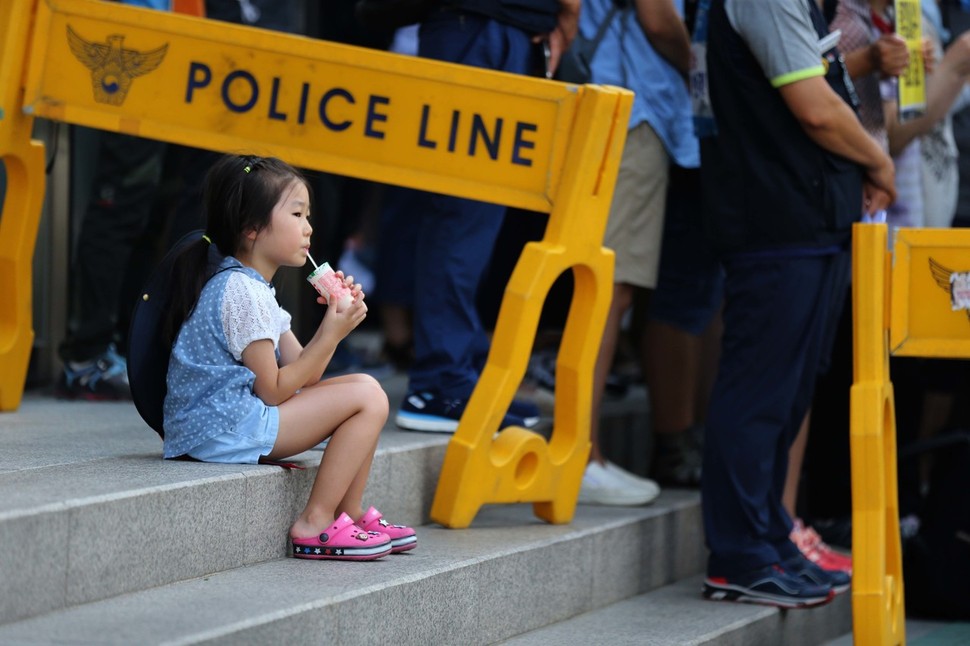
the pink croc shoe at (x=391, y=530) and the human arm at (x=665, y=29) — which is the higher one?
the human arm at (x=665, y=29)

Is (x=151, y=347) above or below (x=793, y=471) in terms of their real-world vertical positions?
above

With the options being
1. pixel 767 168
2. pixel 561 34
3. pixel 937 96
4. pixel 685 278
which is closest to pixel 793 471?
pixel 685 278

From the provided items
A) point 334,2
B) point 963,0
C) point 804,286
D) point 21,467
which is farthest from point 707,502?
point 334,2

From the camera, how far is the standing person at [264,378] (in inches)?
134

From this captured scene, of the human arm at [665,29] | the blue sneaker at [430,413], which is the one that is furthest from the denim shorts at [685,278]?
the blue sneaker at [430,413]

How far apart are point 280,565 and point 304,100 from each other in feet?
4.54

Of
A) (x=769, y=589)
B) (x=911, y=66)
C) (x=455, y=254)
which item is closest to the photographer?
(x=769, y=589)

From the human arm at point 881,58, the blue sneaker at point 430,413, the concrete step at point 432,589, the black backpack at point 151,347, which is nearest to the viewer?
the concrete step at point 432,589

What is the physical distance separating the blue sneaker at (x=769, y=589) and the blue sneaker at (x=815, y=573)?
0.05 m

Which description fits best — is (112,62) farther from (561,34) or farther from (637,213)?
(637,213)

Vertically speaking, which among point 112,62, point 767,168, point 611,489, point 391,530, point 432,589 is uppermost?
point 112,62

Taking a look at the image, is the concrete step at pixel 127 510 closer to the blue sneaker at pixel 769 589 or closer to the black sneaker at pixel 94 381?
the black sneaker at pixel 94 381

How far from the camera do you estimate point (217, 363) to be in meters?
3.44

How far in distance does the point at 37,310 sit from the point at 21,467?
1991mm
